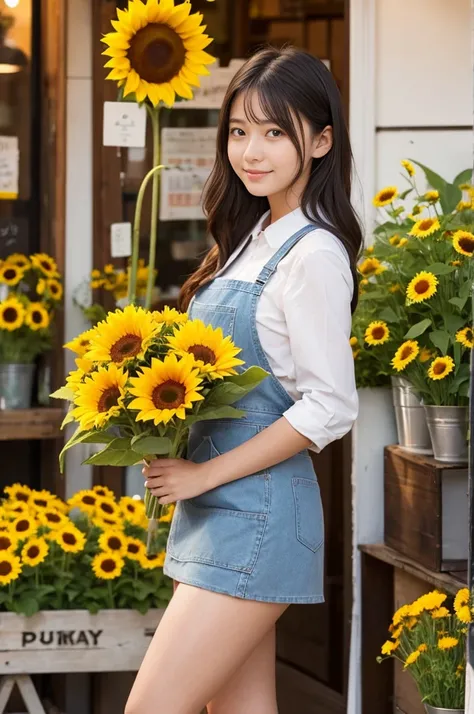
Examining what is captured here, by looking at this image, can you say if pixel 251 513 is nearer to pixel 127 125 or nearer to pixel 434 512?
pixel 434 512

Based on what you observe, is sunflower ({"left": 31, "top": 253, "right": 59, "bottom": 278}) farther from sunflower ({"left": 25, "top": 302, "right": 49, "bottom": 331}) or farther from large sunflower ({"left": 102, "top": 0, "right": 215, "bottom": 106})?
large sunflower ({"left": 102, "top": 0, "right": 215, "bottom": 106})

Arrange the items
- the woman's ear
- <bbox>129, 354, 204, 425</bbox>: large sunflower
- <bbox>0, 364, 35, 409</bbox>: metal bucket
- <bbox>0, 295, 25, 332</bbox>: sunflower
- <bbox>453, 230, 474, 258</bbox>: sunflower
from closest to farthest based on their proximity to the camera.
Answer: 1. <bbox>129, 354, 204, 425</bbox>: large sunflower
2. the woman's ear
3. <bbox>453, 230, 474, 258</bbox>: sunflower
4. <bbox>0, 295, 25, 332</bbox>: sunflower
5. <bbox>0, 364, 35, 409</bbox>: metal bucket

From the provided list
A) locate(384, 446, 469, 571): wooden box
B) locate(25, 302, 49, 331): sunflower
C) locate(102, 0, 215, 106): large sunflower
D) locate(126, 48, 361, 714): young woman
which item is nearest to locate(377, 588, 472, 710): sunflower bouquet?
locate(384, 446, 469, 571): wooden box

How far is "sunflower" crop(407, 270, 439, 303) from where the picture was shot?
2635 millimetres

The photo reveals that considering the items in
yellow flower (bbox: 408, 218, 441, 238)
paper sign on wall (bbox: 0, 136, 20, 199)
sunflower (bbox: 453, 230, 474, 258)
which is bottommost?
sunflower (bbox: 453, 230, 474, 258)

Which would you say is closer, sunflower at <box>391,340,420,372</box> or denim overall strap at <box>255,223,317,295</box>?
denim overall strap at <box>255,223,317,295</box>

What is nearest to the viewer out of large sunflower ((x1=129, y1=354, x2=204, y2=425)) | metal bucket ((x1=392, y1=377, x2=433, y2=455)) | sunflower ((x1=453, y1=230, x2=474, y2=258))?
large sunflower ((x1=129, y1=354, x2=204, y2=425))

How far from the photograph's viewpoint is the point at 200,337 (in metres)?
1.95

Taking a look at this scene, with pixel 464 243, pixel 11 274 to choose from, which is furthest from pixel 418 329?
pixel 11 274

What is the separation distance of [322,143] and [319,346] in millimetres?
402

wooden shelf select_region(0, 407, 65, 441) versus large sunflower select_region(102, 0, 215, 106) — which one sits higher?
large sunflower select_region(102, 0, 215, 106)

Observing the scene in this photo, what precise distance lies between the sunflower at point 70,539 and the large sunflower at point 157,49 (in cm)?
120

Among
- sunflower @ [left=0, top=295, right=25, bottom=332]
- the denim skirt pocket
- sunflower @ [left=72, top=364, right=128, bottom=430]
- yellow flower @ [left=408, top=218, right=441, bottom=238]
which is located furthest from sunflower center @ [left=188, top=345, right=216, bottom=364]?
sunflower @ [left=0, top=295, right=25, bottom=332]

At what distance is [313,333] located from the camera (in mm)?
1987
